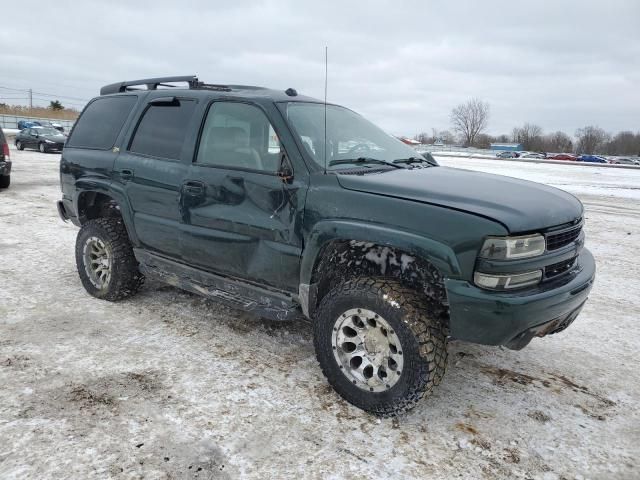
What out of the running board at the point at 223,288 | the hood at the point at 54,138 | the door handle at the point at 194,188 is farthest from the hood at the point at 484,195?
the hood at the point at 54,138

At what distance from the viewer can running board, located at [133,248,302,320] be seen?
10.8 feet

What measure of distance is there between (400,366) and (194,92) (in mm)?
2632

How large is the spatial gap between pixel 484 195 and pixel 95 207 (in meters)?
3.71

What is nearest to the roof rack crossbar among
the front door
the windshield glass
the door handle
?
the front door

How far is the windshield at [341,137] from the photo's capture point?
3275mm

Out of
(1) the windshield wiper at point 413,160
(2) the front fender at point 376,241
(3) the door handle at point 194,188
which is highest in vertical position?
(1) the windshield wiper at point 413,160

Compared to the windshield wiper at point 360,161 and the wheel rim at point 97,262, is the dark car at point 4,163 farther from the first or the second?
the windshield wiper at point 360,161

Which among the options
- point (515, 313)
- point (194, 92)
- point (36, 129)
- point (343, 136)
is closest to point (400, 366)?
point (515, 313)

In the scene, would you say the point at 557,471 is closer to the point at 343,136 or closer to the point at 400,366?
the point at 400,366

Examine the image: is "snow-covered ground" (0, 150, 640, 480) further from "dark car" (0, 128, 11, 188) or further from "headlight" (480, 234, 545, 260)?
"dark car" (0, 128, 11, 188)

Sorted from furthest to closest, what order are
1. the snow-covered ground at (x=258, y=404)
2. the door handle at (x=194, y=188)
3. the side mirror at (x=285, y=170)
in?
1. the door handle at (x=194, y=188)
2. the side mirror at (x=285, y=170)
3. the snow-covered ground at (x=258, y=404)

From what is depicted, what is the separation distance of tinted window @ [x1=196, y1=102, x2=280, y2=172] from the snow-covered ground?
54.3 inches

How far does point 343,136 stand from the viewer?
3.58 m

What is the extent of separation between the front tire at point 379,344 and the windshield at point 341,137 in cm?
92
